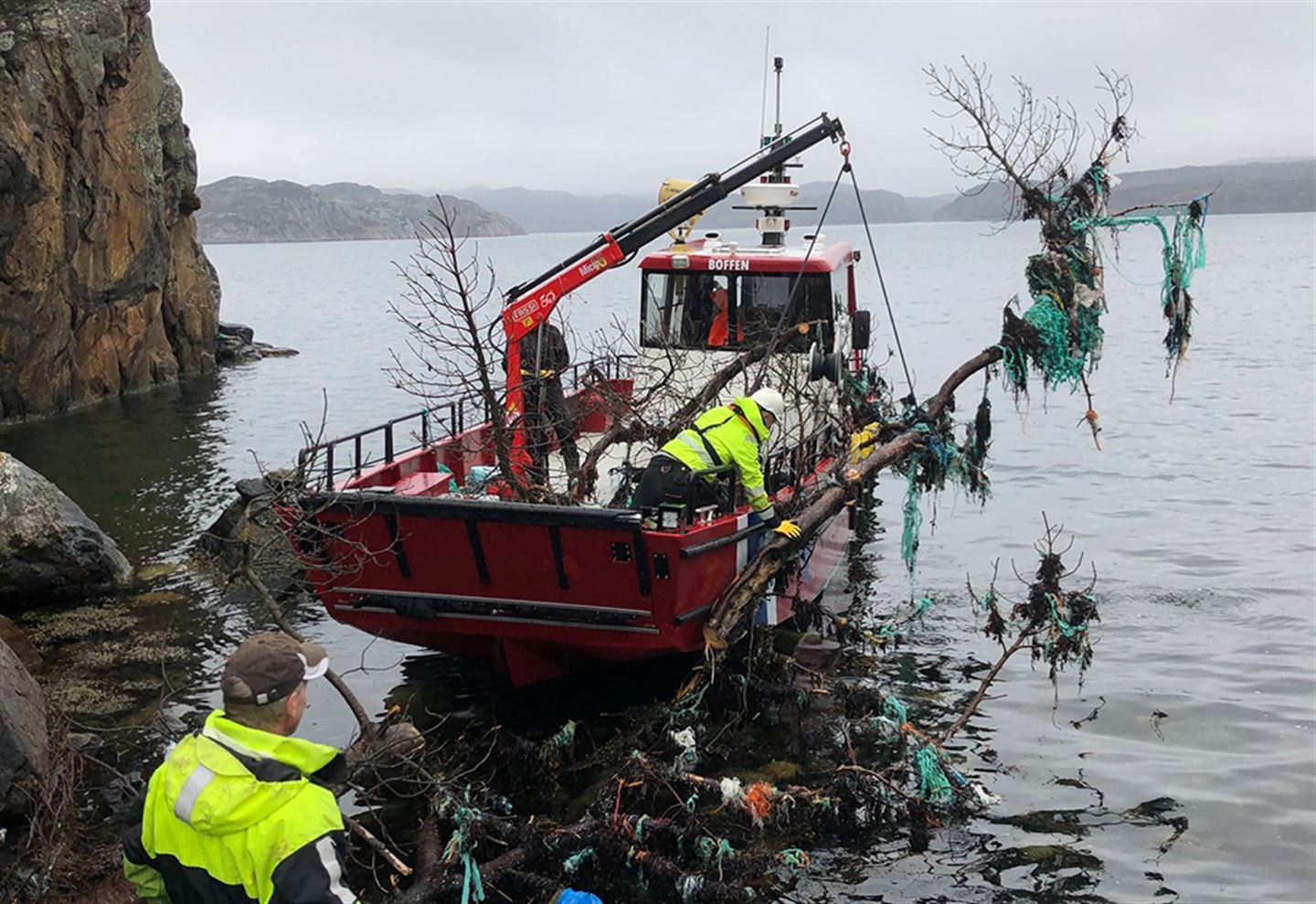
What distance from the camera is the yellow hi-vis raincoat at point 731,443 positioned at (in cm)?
927

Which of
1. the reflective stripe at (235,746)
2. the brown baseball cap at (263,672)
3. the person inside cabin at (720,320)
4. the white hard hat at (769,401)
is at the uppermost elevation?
the person inside cabin at (720,320)

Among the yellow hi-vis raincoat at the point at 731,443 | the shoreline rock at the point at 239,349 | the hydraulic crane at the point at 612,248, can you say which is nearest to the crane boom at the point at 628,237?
the hydraulic crane at the point at 612,248

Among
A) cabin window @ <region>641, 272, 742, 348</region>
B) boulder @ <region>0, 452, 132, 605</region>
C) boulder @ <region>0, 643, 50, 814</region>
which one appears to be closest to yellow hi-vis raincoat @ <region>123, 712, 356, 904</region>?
boulder @ <region>0, 643, 50, 814</region>

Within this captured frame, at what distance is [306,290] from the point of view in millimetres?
94562

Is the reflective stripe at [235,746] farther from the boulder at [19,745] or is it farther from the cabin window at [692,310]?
the cabin window at [692,310]

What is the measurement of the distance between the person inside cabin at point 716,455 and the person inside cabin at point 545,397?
1.47 m

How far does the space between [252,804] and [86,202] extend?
24.6 metres

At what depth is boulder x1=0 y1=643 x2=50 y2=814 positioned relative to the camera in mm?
7605

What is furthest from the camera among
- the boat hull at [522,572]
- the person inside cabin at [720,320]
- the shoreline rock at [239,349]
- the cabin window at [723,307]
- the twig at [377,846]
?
the shoreline rock at [239,349]

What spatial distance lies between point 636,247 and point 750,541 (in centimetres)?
320

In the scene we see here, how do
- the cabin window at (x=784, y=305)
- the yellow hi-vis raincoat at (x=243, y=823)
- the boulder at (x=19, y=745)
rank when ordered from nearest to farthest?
the yellow hi-vis raincoat at (x=243, y=823) < the boulder at (x=19, y=745) < the cabin window at (x=784, y=305)

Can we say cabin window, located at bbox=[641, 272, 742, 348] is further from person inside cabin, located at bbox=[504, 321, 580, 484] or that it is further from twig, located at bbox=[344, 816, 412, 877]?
twig, located at bbox=[344, 816, 412, 877]

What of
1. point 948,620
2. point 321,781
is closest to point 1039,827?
point 948,620

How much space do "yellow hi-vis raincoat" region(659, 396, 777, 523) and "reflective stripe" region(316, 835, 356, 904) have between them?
238 inches
